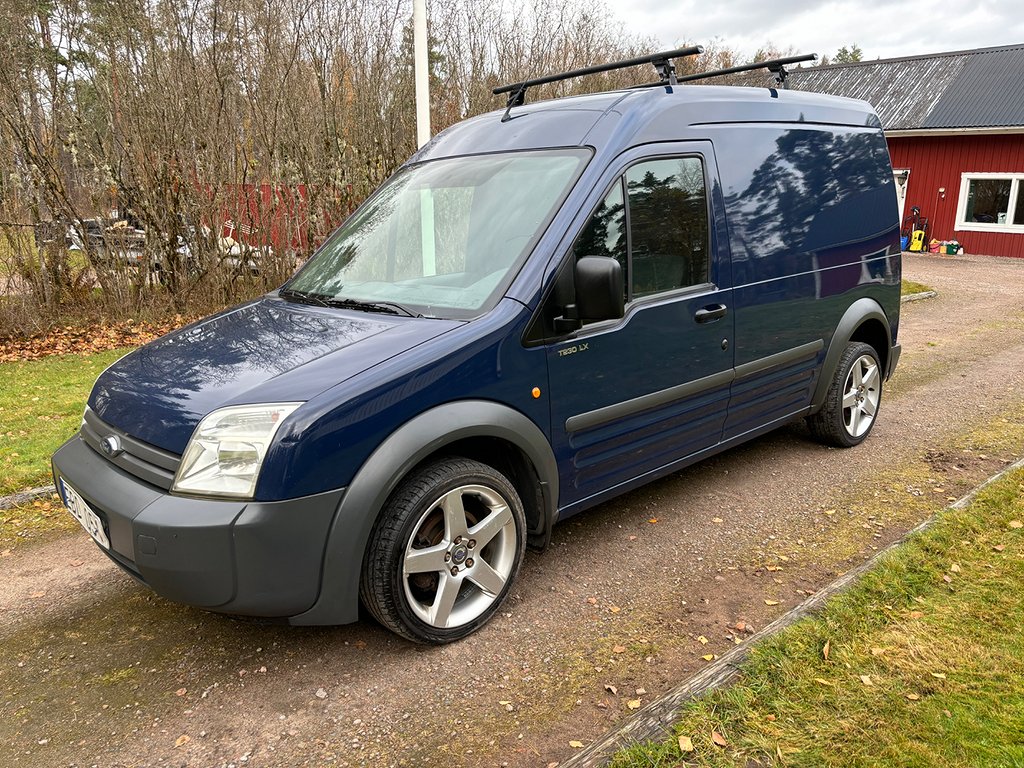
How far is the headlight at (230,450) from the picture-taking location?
102 inches

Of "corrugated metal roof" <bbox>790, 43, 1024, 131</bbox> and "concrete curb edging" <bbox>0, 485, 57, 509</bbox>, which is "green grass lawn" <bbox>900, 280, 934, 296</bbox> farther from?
"concrete curb edging" <bbox>0, 485, 57, 509</bbox>

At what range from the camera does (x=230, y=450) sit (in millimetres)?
2613

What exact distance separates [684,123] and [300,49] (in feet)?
27.4

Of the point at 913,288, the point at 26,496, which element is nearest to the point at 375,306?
the point at 26,496

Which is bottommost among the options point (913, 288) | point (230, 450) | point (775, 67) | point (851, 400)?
point (913, 288)

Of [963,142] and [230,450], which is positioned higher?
[963,142]

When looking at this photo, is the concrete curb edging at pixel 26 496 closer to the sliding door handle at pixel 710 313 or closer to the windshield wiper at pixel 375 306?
the windshield wiper at pixel 375 306

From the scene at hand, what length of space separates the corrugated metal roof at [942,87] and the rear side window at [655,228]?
64.6ft

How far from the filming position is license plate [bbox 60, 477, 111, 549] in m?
2.87

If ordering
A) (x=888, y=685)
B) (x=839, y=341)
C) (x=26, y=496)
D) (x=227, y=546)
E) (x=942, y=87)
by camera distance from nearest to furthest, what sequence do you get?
(x=227, y=546) < (x=888, y=685) < (x=26, y=496) < (x=839, y=341) < (x=942, y=87)

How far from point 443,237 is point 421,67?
4.77 m

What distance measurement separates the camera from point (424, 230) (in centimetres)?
386

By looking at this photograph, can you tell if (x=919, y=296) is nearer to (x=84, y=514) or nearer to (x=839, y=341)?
(x=839, y=341)

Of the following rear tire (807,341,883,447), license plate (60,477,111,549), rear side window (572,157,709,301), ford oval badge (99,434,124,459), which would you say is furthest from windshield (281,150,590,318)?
rear tire (807,341,883,447)
